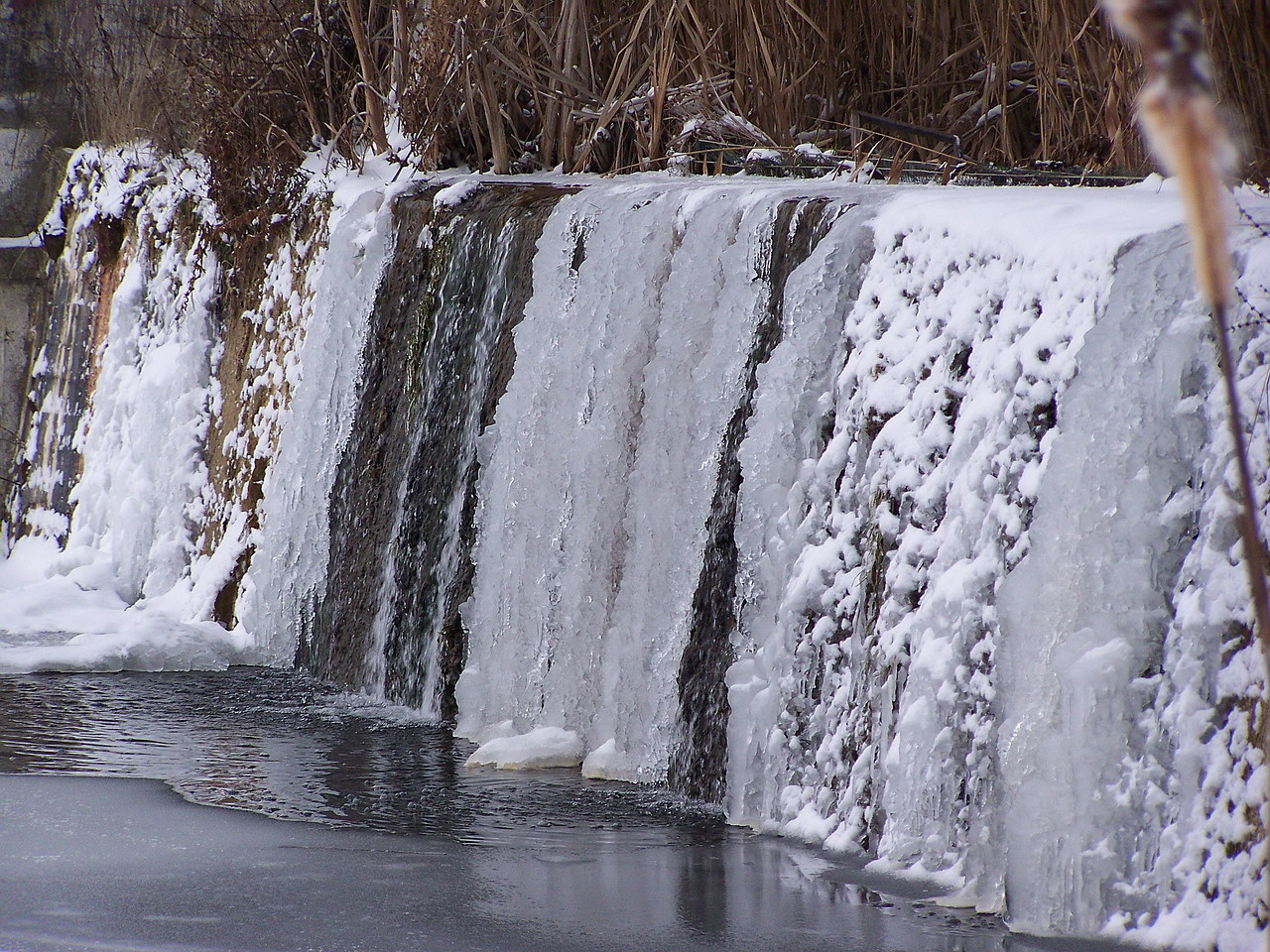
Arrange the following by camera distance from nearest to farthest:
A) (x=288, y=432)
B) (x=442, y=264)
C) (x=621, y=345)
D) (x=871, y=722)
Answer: (x=871, y=722), (x=621, y=345), (x=442, y=264), (x=288, y=432)

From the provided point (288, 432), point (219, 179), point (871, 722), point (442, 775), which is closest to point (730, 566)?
point (871, 722)

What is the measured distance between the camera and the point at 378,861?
10.7ft

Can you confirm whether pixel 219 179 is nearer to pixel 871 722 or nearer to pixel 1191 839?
pixel 871 722

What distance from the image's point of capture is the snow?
4.41m

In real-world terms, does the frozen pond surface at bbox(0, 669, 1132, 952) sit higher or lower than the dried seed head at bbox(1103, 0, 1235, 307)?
lower

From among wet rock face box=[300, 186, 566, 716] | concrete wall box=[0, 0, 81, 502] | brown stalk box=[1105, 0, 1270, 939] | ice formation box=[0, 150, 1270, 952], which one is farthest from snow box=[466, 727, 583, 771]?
concrete wall box=[0, 0, 81, 502]

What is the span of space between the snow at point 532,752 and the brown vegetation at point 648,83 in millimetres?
2157

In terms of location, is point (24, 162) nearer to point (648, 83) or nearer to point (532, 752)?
point (648, 83)

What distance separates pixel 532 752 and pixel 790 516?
116 cm

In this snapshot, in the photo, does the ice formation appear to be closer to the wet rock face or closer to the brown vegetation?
the wet rock face

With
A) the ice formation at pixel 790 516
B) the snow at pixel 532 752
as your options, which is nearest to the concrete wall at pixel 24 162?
the ice formation at pixel 790 516

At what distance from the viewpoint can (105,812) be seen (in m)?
3.69

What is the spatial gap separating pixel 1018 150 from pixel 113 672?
406 centimetres

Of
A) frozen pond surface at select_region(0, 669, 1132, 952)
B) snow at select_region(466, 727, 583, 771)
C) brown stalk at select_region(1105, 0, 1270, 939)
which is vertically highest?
brown stalk at select_region(1105, 0, 1270, 939)
